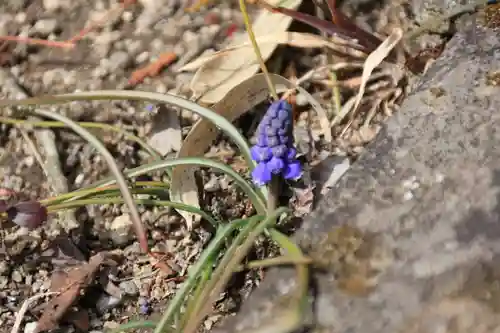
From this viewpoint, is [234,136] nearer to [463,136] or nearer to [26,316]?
[463,136]

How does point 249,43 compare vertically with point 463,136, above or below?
above

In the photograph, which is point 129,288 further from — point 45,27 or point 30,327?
point 45,27

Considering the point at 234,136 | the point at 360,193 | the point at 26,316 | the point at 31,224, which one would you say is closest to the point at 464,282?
the point at 360,193

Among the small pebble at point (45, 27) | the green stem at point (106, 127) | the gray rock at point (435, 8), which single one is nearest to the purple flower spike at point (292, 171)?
the green stem at point (106, 127)

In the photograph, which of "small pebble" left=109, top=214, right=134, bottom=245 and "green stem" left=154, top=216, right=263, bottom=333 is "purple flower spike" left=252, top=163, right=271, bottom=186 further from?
"small pebble" left=109, top=214, right=134, bottom=245

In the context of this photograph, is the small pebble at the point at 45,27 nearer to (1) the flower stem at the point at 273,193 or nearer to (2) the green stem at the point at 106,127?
(2) the green stem at the point at 106,127

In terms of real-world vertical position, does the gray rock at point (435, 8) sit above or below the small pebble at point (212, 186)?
above
